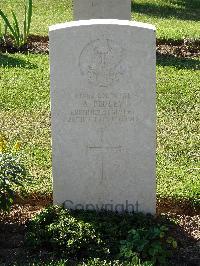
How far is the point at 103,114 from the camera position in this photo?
5.36 metres

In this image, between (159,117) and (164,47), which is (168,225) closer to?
(159,117)

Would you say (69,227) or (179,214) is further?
(179,214)

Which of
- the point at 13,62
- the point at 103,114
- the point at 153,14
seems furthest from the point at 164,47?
the point at 103,114

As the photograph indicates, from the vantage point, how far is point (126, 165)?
5477mm

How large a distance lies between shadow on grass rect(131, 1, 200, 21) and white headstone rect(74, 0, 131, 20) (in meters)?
5.72

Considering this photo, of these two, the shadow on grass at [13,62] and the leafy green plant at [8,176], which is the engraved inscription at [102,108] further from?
the shadow on grass at [13,62]

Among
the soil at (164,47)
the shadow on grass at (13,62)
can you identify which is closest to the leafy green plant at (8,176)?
the shadow on grass at (13,62)

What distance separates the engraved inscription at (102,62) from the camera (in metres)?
5.19

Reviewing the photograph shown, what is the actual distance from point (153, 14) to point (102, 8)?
19.7 ft

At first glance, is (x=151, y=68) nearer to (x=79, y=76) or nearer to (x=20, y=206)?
(x=79, y=76)

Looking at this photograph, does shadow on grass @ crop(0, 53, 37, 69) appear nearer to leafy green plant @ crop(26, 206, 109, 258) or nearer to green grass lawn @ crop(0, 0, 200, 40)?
green grass lawn @ crop(0, 0, 200, 40)

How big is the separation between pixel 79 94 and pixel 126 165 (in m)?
0.71

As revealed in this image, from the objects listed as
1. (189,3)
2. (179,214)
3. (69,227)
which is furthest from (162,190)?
(189,3)

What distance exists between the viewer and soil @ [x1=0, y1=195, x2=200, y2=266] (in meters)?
5.09
